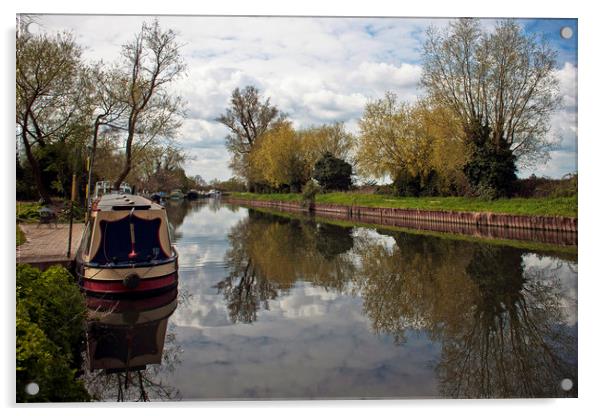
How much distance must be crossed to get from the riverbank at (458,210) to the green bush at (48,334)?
7544 mm

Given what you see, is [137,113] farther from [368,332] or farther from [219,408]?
[219,408]

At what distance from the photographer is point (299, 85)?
6797 millimetres

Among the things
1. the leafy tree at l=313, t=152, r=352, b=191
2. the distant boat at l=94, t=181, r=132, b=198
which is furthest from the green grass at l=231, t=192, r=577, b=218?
the distant boat at l=94, t=181, r=132, b=198

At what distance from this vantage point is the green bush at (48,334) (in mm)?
4172

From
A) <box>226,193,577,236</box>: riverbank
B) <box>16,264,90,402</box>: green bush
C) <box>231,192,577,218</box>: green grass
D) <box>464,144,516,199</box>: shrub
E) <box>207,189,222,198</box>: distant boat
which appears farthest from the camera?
<box>207,189,222,198</box>: distant boat

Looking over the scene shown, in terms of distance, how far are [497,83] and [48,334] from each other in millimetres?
13904

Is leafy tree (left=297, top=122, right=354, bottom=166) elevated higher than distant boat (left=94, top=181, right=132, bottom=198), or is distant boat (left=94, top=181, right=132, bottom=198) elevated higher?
leafy tree (left=297, top=122, right=354, bottom=166)

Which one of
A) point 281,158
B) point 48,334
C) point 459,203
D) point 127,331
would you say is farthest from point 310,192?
point 48,334

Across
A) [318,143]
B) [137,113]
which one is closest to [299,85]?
[137,113]

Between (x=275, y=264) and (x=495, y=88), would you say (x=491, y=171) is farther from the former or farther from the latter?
(x=275, y=264)

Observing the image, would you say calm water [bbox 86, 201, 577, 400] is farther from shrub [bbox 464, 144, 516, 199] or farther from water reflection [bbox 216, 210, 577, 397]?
shrub [bbox 464, 144, 516, 199]

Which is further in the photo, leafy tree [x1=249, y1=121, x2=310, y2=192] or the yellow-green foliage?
leafy tree [x1=249, y1=121, x2=310, y2=192]

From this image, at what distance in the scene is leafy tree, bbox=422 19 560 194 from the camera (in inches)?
281

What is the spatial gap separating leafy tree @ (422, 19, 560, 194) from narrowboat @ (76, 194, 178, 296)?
5867 mm
